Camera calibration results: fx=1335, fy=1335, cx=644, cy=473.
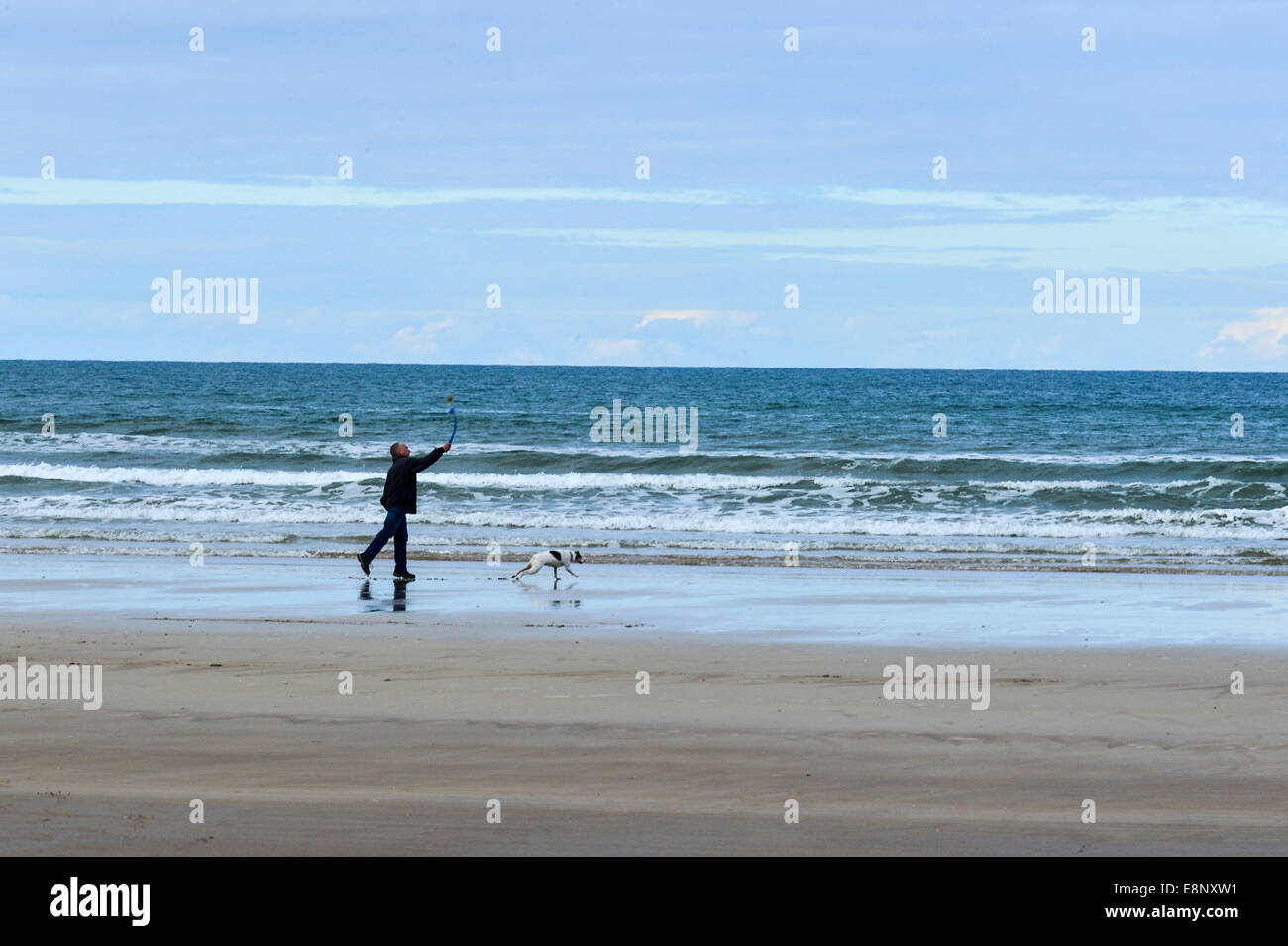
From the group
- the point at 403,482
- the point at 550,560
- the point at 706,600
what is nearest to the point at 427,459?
the point at 403,482

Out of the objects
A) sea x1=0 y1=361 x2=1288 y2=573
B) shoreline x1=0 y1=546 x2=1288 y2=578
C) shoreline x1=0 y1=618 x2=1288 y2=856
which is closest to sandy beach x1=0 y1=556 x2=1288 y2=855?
shoreline x1=0 y1=618 x2=1288 y2=856

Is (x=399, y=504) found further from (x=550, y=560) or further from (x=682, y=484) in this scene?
(x=682, y=484)

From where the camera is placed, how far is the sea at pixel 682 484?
18.9 meters

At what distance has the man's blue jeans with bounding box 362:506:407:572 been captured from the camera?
14.5 meters

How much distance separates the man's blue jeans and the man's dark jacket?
99mm

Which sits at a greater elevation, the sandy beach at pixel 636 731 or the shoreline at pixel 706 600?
the shoreline at pixel 706 600

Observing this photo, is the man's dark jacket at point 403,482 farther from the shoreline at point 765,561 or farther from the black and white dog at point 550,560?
the shoreline at point 765,561

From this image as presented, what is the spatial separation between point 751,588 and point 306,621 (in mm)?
4832

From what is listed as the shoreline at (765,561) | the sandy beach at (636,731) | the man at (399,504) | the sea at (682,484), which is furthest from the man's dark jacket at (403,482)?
the sea at (682,484)

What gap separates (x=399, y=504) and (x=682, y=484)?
1284 centimetres

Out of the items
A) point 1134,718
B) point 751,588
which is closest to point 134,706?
point 1134,718

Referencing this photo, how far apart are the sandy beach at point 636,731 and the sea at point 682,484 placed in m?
5.64
